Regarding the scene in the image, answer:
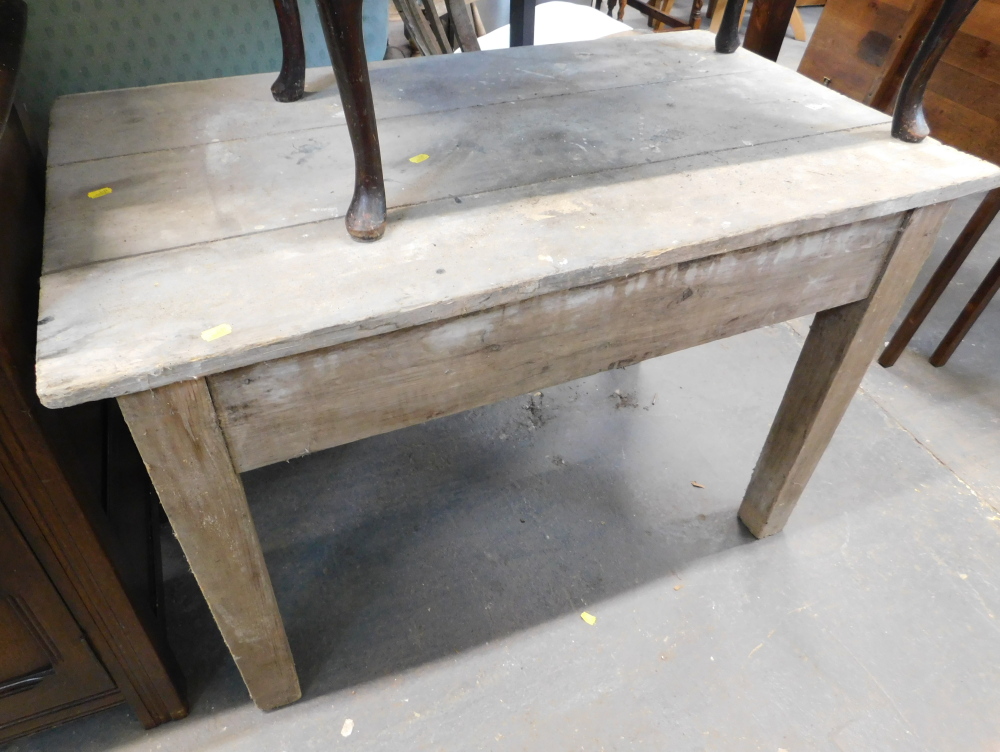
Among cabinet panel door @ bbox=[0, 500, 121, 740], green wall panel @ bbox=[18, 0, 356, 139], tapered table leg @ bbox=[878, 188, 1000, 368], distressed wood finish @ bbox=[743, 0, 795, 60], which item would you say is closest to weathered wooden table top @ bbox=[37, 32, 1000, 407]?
green wall panel @ bbox=[18, 0, 356, 139]

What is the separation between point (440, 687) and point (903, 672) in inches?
30.0

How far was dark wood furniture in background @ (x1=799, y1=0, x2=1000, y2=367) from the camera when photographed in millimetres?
1609

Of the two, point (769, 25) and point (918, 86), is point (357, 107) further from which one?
point (769, 25)

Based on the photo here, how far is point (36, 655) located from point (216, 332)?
0.58m

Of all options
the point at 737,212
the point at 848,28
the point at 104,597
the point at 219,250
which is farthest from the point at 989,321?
the point at 104,597

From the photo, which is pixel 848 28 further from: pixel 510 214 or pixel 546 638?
pixel 546 638

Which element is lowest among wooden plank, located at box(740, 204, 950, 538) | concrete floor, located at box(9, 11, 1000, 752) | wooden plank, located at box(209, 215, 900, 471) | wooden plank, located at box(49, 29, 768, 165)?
concrete floor, located at box(9, 11, 1000, 752)

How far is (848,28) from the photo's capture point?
2.20 metres

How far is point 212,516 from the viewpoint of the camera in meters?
0.77

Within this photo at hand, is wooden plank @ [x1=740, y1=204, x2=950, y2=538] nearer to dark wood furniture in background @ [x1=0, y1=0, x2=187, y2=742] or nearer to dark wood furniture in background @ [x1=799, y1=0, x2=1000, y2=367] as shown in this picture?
dark wood furniture in background @ [x1=799, y1=0, x2=1000, y2=367]

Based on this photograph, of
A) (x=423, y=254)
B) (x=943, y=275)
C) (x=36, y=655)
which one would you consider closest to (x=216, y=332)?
(x=423, y=254)

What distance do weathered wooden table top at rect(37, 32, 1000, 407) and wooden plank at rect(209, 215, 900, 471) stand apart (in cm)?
4

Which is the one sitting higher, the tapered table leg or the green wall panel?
the green wall panel

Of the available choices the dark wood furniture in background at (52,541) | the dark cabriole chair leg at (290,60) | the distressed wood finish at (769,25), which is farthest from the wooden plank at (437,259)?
the distressed wood finish at (769,25)
